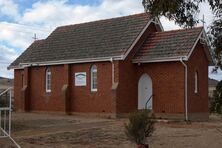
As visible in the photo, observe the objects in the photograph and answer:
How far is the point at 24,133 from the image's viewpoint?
2136 cm

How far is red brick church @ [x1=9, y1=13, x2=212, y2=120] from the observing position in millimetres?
30312

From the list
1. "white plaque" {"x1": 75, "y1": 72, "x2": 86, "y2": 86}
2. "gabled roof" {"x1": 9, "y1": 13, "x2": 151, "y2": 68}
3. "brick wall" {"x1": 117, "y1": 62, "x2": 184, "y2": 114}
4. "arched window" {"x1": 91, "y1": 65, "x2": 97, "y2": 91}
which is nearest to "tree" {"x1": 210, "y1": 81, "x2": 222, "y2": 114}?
"brick wall" {"x1": 117, "y1": 62, "x2": 184, "y2": 114}

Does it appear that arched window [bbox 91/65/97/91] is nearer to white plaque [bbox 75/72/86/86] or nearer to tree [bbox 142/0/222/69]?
white plaque [bbox 75/72/86/86]

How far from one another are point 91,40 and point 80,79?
290 centimetres

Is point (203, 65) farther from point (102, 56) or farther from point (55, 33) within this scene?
point (55, 33)

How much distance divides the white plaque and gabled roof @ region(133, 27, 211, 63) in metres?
3.99

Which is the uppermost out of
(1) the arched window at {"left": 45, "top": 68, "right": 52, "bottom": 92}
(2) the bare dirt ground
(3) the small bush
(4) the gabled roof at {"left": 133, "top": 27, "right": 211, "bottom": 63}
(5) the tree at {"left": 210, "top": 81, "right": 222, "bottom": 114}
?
(4) the gabled roof at {"left": 133, "top": 27, "right": 211, "bottom": 63}

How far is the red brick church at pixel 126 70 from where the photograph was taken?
30312 millimetres

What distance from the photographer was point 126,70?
105 feet

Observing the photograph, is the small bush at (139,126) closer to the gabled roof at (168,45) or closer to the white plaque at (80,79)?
the gabled roof at (168,45)

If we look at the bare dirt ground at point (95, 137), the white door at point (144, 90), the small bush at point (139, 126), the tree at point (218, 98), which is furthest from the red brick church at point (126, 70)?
the tree at point (218, 98)

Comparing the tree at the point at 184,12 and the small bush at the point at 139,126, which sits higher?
the tree at the point at 184,12

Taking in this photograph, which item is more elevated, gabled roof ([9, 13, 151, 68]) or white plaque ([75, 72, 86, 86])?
gabled roof ([9, 13, 151, 68])

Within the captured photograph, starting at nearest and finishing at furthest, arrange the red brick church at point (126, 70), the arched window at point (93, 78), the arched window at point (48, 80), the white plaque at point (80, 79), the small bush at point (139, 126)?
the small bush at point (139, 126), the red brick church at point (126, 70), the arched window at point (93, 78), the white plaque at point (80, 79), the arched window at point (48, 80)
